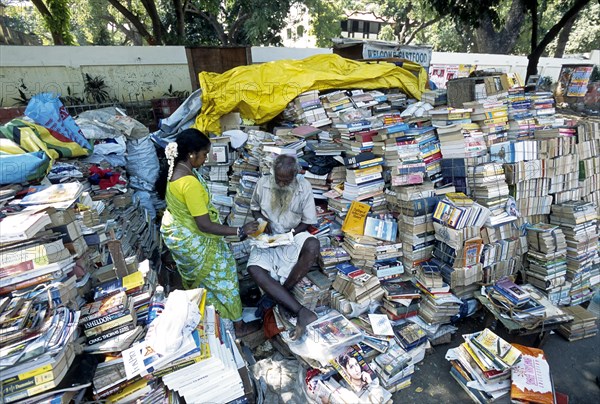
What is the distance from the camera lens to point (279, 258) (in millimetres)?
3201

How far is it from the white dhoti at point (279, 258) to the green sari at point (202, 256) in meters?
0.26

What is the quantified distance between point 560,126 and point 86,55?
1026 cm

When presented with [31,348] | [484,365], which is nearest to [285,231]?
[484,365]

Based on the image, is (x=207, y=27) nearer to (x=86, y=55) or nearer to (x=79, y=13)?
(x=86, y=55)

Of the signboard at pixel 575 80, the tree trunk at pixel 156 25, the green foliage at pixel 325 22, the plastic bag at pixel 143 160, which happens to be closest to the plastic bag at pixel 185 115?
the plastic bag at pixel 143 160

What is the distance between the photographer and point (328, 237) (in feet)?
11.8

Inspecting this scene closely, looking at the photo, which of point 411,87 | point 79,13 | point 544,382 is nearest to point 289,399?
point 544,382

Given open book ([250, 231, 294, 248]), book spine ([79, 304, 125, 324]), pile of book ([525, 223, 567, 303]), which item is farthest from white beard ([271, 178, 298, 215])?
pile of book ([525, 223, 567, 303])

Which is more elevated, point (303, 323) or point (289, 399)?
point (303, 323)

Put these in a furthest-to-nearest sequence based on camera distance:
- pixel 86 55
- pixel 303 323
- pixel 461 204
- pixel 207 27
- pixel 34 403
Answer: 1. pixel 207 27
2. pixel 86 55
3. pixel 461 204
4. pixel 303 323
5. pixel 34 403

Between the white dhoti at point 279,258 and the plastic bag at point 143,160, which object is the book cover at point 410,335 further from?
the plastic bag at point 143,160

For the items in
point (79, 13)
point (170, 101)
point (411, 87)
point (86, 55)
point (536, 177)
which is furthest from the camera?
point (79, 13)

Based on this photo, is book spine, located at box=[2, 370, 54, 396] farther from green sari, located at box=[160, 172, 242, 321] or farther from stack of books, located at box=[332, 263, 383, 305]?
stack of books, located at box=[332, 263, 383, 305]

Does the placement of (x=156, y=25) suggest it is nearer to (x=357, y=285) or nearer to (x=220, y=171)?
(x=220, y=171)
